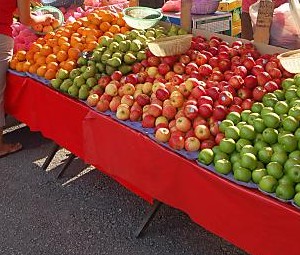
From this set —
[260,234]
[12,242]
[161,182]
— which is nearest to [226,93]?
[161,182]

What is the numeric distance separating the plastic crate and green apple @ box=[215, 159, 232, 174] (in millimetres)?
2296

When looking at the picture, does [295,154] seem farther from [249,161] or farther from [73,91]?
[73,91]

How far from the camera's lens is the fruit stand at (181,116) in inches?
85.6

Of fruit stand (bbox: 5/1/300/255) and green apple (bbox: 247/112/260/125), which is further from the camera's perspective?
green apple (bbox: 247/112/260/125)

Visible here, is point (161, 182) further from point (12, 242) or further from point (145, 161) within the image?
point (12, 242)

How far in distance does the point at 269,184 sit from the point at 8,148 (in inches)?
111

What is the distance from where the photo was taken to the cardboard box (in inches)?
192

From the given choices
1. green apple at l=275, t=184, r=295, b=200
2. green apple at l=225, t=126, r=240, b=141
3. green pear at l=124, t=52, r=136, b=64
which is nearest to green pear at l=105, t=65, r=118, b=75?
green pear at l=124, t=52, r=136, b=64

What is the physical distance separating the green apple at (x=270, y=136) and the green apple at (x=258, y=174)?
183mm

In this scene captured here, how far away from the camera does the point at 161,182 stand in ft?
8.63

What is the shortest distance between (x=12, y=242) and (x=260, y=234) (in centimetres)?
171

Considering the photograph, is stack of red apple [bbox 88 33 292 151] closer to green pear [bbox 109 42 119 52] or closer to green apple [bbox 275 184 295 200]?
green pear [bbox 109 42 119 52]

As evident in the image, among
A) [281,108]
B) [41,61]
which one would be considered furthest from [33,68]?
[281,108]

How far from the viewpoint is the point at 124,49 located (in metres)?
3.46
